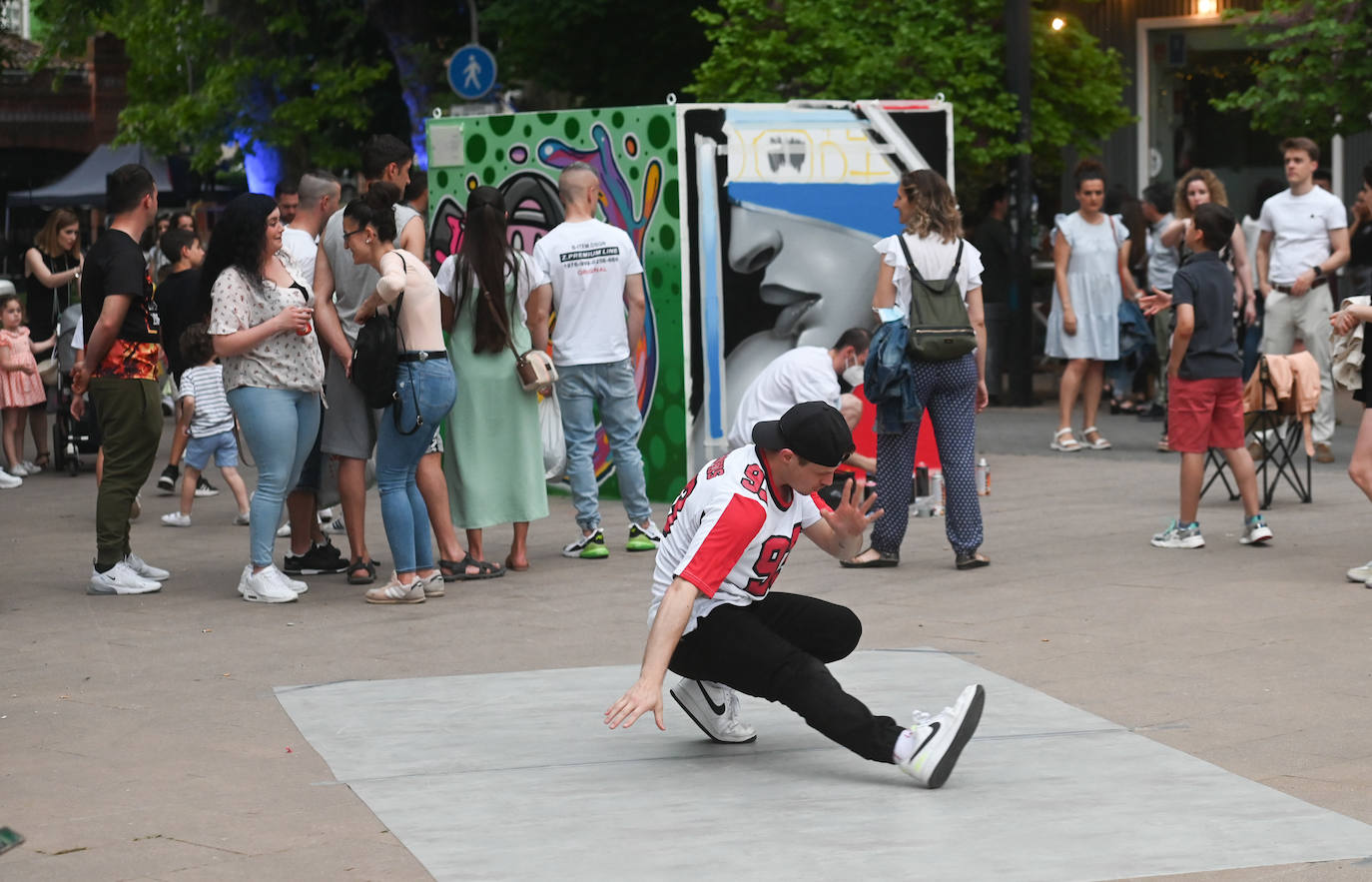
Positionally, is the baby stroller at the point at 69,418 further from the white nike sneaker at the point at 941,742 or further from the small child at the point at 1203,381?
the white nike sneaker at the point at 941,742

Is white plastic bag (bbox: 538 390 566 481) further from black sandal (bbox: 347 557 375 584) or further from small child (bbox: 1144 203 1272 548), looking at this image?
small child (bbox: 1144 203 1272 548)

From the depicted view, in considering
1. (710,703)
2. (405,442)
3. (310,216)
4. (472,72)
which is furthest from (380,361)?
(472,72)

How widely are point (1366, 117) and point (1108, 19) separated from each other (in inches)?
258

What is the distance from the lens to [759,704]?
21.4 feet

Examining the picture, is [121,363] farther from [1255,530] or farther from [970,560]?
[1255,530]

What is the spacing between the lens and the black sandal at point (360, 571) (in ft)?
29.5

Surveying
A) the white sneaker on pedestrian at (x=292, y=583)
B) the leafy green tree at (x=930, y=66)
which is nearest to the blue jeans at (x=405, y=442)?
the white sneaker on pedestrian at (x=292, y=583)

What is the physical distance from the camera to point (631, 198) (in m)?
11.4

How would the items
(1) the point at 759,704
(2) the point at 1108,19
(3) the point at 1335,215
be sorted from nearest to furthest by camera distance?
(1) the point at 759,704 → (3) the point at 1335,215 → (2) the point at 1108,19

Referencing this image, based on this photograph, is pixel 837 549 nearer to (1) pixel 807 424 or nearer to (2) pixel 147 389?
(1) pixel 807 424

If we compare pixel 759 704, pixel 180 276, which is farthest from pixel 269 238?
pixel 759 704

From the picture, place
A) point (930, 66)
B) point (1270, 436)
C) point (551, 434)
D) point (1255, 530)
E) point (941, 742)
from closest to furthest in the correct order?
point (941, 742), point (1255, 530), point (551, 434), point (1270, 436), point (930, 66)

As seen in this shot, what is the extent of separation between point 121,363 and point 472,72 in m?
12.1

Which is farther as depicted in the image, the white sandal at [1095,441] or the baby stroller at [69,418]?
the white sandal at [1095,441]
